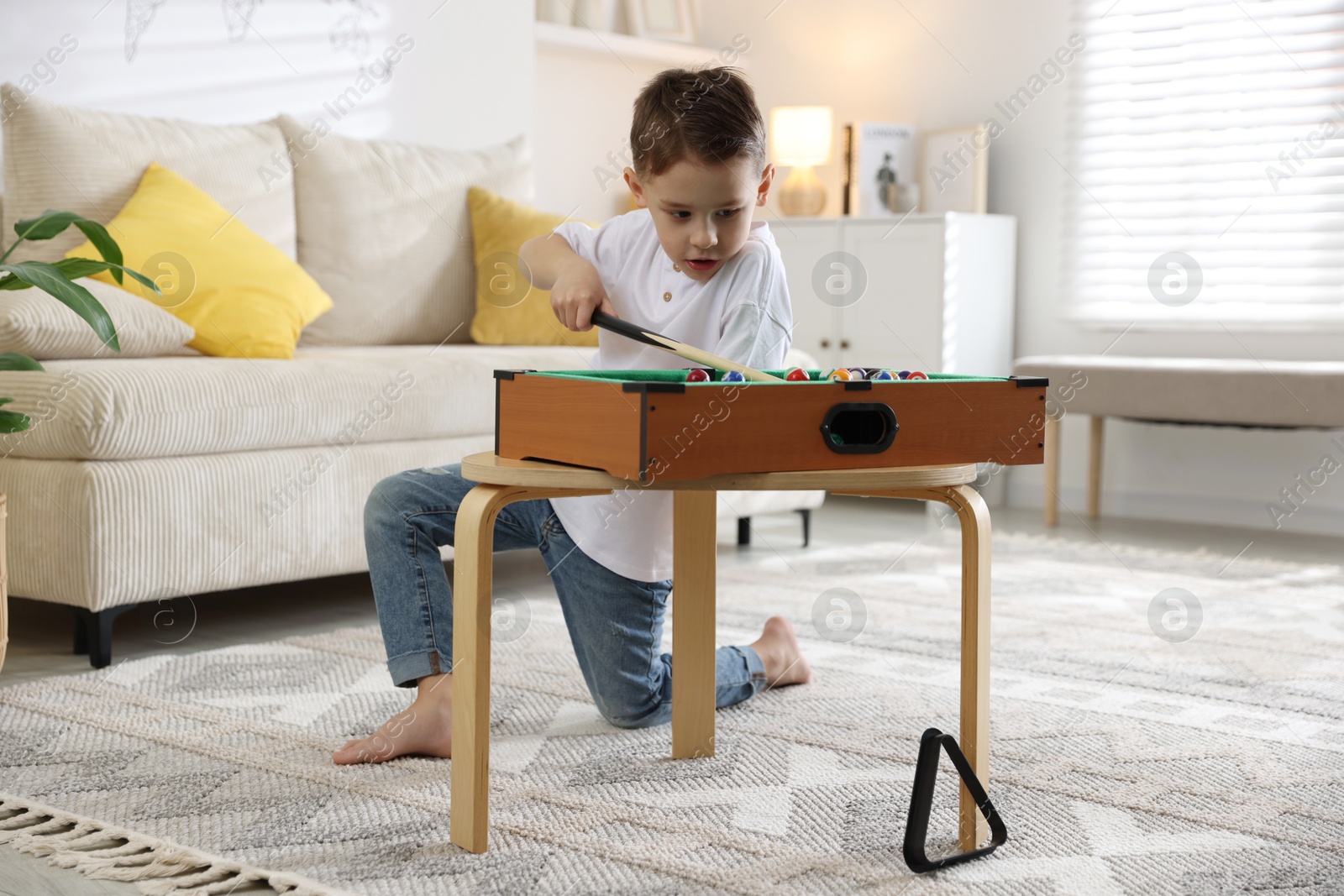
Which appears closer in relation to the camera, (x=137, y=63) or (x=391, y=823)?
(x=391, y=823)

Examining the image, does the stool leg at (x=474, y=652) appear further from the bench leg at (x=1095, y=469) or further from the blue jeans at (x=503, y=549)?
the bench leg at (x=1095, y=469)

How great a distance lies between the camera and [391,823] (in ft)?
4.13

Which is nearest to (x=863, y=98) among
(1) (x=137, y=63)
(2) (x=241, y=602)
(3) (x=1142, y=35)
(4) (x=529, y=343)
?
(3) (x=1142, y=35)

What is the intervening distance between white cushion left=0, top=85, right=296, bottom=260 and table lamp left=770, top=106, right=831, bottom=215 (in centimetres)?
179

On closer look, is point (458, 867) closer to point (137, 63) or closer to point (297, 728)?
point (297, 728)

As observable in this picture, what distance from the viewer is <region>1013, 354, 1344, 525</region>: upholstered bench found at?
2.98 meters

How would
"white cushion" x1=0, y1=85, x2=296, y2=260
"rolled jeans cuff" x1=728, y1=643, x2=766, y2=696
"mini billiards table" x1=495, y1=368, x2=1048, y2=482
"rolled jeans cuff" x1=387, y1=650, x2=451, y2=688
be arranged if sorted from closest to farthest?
"mini billiards table" x1=495, y1=368, x2=1048, y2=482
"rolled jeans cuff" x1=387, y1=650, x2=451, y2=688
"rolled jeans cuff" x1=728, y1=643, x2=766, y2=696
"white cushion" x1=0, y1=85, x2=296, y2=260

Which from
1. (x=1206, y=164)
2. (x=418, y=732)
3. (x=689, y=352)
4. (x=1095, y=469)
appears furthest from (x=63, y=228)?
(x=1206, y=164)

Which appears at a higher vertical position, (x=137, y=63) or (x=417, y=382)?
(x=137, y=63)

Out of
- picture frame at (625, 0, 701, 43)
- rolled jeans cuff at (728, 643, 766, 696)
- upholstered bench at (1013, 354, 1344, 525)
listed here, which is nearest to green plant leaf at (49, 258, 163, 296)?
rolled jeans cuff at (728, 643, 766, 696)

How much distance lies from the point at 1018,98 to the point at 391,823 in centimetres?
330

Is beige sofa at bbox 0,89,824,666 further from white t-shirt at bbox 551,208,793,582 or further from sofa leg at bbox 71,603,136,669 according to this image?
white t-shirt at bbox 551,208,793,582

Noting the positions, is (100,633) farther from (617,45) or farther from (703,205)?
(617,45)

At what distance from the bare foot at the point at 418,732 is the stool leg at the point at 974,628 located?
568 mm
